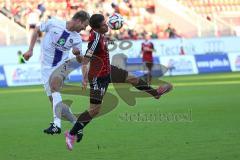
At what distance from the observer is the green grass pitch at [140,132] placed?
1130 centimetres

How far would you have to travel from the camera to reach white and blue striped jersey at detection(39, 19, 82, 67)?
43.8 ft

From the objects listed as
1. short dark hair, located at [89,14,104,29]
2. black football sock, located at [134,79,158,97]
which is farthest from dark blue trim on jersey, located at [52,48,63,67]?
black football sock, located at [134,79,158,97]

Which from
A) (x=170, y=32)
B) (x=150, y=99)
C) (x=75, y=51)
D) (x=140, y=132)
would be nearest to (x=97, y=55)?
(x=75, y=51)

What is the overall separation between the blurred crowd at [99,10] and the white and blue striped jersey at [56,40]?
26.7m

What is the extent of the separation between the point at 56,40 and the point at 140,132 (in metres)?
2.62

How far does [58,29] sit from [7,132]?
116 inches

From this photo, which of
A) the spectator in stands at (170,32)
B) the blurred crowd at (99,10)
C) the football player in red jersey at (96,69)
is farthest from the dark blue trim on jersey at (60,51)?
the spectator in stands at (170,32)

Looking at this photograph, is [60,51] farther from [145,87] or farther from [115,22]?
[145,87]

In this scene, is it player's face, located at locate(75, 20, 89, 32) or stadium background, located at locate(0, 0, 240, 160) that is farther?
player's face, located at locate(75, 20, 89, 32)

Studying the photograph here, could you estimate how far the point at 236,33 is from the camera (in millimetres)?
44438

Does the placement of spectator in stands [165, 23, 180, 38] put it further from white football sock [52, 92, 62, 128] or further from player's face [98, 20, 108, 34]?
player's face [98, 20, 108, 34]

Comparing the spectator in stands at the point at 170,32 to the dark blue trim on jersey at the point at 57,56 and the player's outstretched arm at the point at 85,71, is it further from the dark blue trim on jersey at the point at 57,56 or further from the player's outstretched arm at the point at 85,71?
Result: the player's outstretched arm at the point at 85,71

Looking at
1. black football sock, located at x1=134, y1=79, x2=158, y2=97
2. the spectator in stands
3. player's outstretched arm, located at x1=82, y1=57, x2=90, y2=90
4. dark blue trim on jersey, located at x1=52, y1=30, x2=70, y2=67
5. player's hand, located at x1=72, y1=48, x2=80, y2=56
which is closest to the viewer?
player's outstretched arm, located at x1=82, y1=57, x2=90, y2=90

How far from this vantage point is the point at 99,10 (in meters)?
43.7
